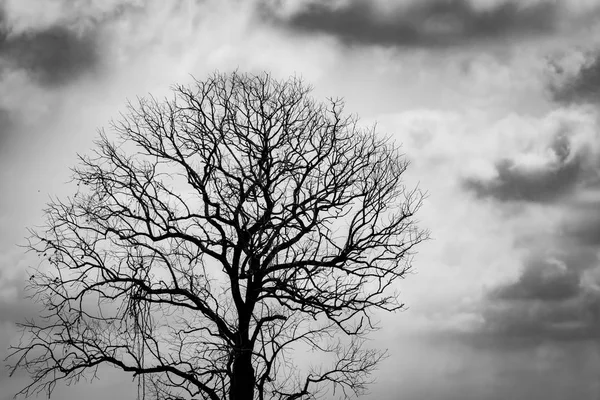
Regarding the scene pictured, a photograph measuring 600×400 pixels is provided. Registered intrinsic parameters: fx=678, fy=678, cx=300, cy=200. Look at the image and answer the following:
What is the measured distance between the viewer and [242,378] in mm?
14477

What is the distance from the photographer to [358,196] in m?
15.5

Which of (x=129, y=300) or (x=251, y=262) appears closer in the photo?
(x=129, y=300)

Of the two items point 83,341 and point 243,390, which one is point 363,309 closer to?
point 243,390

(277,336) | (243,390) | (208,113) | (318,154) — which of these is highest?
(208,113)

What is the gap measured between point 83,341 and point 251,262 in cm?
391

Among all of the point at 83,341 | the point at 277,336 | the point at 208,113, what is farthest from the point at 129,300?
the point at 208,113

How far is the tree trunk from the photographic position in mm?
14328

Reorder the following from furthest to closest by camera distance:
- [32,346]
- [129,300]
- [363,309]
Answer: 1. [363,309]
2. [32,346]
3. [129,300]

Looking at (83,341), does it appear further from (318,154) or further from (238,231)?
(318,154)

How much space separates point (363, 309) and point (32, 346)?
7.06 m

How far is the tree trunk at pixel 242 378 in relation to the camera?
14.3 metres

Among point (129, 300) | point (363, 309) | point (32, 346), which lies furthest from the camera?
point (363, 309)

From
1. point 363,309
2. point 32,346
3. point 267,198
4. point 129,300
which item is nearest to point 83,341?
point 32,346

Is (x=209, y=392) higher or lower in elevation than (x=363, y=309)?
lower
